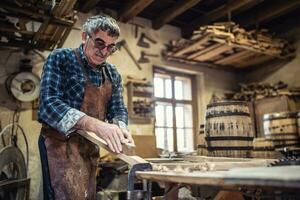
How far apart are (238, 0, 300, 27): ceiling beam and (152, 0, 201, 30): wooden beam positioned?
69.0 inches

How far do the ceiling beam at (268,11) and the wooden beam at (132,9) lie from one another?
8.32ft

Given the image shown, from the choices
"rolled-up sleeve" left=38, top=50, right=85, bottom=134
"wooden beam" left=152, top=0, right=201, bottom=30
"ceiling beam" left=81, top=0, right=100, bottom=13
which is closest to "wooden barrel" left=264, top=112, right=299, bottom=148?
"wooden beam" left=152, top=0, right=201, bottom=30

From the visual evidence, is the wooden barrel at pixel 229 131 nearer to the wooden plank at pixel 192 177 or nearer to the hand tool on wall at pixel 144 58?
the wooden plank at pixel 192 177

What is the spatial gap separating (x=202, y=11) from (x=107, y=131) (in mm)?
5774

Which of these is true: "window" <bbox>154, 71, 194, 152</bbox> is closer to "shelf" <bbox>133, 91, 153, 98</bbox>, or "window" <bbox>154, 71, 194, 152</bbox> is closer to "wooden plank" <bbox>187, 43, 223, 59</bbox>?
"shelf" <bbox>133, 91, 153, 98</bbox>

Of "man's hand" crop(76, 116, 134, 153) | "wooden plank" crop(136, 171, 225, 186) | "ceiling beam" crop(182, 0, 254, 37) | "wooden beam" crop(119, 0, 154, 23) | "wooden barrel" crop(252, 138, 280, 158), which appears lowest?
"wooden plank" crop(136, 171, 225, 186)

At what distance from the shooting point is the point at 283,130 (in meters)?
4.34

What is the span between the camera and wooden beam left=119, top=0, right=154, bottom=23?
5.74 meters

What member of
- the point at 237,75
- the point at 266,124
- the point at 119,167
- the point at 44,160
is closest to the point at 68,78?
the point at 44,160

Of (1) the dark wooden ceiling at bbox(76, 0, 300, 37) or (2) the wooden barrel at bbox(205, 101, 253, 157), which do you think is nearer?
(2) the wooden barrel at bbox(205, 101, 253, 157)

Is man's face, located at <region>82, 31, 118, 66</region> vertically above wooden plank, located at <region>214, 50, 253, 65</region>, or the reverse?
wooden plank, located at <region>214, 50, 253, 65</region>

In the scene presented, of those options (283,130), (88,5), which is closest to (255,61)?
(283,130)

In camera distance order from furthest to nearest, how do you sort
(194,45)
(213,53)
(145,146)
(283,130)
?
(213,53), (194,45), (145,146), (283,130)

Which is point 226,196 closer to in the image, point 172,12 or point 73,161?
point 73,161
